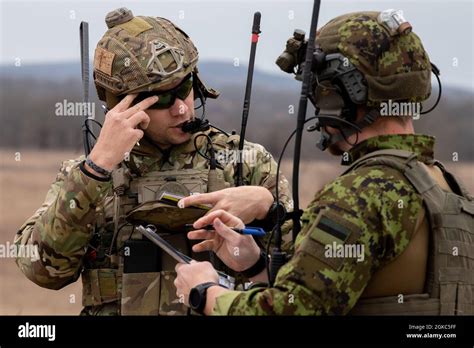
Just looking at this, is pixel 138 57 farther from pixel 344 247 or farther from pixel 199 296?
A: pixel 344 247

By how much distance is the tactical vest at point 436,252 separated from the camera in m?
5.43

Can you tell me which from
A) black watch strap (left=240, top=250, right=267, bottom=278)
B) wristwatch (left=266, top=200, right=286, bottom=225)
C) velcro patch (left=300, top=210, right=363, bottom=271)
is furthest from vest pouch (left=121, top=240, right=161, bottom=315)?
velcro patch (left=300, top=210, right=363, bottom=271)

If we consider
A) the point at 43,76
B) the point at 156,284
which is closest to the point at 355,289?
the point at 156,284

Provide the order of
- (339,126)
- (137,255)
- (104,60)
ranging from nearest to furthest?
(339,126) → (137,255) → (104,60)

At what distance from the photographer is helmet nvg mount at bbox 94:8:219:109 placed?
7043mm

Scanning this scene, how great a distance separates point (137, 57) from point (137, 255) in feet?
4.06

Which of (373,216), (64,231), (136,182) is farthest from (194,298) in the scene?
(136,182)

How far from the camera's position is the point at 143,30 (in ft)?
23.6

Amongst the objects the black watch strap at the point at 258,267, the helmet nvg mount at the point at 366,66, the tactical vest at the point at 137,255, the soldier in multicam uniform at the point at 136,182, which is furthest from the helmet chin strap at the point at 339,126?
the tactical vest at the point at 137,255

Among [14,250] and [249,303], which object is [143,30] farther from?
[249,303]

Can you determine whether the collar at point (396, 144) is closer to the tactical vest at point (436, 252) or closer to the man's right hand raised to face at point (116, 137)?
the tactical vest at point (436, 252)

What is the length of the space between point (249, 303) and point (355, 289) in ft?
1.66

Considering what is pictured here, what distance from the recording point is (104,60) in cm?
715

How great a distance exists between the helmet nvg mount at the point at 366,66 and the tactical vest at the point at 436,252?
0.31 metres
